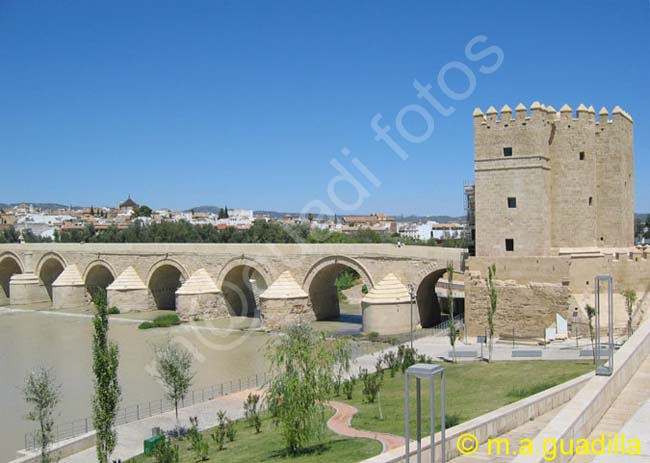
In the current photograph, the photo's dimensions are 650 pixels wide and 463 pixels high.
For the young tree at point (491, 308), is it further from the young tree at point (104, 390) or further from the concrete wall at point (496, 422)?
the young tree at point (104, 390)

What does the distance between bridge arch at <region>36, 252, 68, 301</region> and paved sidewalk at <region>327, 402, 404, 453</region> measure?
3321cm

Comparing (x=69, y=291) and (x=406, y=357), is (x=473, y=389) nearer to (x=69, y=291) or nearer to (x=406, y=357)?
(x=406, y=357)

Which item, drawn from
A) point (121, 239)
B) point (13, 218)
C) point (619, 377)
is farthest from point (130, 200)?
point (619, 377)

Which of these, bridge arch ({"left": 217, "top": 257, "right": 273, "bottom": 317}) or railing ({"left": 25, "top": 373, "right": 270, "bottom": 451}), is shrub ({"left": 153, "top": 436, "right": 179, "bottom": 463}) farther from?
bridge arch ({"left": 217, "top": 257, "right": 273, "bottom": 317})

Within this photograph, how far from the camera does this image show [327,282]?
31734 mm

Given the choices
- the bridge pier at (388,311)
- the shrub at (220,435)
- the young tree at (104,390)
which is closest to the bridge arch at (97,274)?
the bridge pier at (388,311)

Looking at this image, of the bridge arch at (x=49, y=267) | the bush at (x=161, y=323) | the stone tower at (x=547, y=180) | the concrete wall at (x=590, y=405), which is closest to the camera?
the concrete wall at (x=590, y=405)

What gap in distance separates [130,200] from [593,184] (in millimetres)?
169735

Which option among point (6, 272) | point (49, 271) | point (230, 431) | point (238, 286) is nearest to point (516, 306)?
point (230, 431)

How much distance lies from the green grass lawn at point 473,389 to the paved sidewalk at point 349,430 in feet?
0.64

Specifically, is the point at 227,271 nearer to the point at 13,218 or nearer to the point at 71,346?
the point at 71,346

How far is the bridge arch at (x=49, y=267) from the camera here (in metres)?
43.3

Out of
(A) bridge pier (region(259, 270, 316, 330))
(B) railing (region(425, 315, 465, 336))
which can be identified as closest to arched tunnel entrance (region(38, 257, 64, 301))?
(A) bridge pier (region(259, 270, 316, 330))

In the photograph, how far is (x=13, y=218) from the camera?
115688mm
